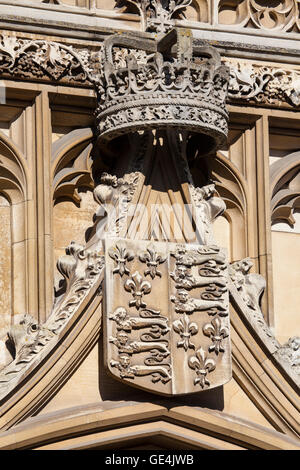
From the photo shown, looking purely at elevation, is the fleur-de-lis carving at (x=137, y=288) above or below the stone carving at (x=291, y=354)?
above

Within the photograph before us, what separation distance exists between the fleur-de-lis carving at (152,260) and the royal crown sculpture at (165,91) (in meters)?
0.82

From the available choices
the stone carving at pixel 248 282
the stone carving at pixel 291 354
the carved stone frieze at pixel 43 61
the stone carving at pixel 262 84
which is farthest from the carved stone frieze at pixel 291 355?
the carved stone frieze at pixel 43 61

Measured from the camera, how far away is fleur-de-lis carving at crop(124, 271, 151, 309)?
16.0m

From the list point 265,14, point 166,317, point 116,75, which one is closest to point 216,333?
point 166,317

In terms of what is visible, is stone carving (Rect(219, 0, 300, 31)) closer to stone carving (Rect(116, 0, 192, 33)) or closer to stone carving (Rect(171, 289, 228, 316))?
stone carving (Rect(116, 0, 192, 33))

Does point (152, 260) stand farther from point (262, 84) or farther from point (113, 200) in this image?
point (262, 84)

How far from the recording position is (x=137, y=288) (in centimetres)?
1606

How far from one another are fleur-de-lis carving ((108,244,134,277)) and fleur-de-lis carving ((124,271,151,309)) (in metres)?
0.07

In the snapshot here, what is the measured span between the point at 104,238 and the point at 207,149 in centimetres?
111

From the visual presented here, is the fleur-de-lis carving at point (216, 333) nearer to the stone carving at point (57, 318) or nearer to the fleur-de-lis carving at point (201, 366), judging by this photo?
the fleur-de-lis carving at point (201, 366)

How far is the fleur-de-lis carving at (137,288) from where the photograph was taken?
52.6 feet

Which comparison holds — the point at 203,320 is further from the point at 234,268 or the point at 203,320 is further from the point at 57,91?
the point at 57,91

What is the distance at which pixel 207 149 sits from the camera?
16.9m
